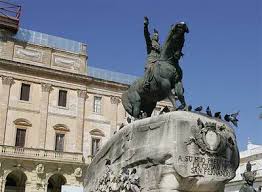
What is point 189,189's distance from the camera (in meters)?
7.16

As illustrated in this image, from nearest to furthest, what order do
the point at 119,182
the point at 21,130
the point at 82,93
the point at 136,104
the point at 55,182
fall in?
1. the point at 119,182
2. the point at 136,104
3. the point at 21,130
4. the point at 55,182
5. the point at 82,93

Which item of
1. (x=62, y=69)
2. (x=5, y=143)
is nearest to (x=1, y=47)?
(x=62, y=69)

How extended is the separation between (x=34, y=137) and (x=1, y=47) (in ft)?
25.7

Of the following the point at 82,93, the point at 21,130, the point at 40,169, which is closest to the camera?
the point at 40,169

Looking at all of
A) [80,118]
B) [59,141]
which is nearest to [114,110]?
[80,118]

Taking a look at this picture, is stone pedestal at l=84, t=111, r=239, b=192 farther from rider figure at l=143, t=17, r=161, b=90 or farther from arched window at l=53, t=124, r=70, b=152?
arched window at l=53, t=124, r=70, b=152

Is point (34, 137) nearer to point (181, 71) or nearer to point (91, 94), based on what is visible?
point (91, 94)

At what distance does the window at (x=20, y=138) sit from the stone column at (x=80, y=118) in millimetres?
4575

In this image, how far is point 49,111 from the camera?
36.8m

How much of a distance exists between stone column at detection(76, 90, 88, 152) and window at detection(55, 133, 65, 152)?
1285 millimetres

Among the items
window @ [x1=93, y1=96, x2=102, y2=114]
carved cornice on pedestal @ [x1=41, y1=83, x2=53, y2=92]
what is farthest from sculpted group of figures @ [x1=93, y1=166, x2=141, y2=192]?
window @ [x1=93, y1=96, x2=102, y2=114]

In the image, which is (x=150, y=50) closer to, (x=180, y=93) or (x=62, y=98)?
(x=180, y=93)

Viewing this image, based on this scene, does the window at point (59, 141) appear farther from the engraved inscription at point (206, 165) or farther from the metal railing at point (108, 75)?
the engraved inscription at point (206, 165)

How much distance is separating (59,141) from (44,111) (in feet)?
9.33
